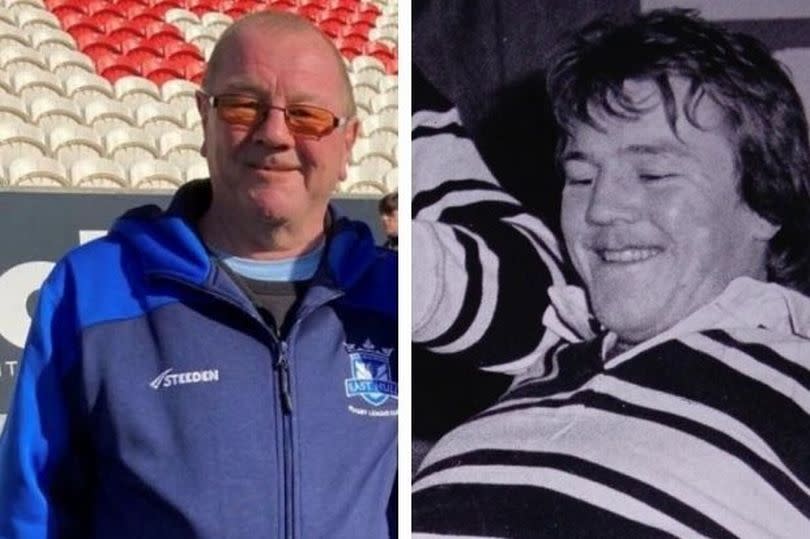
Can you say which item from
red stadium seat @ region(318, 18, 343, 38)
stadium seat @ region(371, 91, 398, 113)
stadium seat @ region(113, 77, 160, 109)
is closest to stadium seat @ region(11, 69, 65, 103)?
stadium seat @ region(113, 77, 160, 109)

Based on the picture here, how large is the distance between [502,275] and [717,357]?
0.86 ft

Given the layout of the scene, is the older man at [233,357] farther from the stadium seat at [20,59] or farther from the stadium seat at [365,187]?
the stadium seat at [20,59]

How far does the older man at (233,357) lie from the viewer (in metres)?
1.57

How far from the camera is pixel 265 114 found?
5.39 feet

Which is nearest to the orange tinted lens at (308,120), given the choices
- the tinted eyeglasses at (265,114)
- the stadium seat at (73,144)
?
the tinted eyeglasses at (265,114)

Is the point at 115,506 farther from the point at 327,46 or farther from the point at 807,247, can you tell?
the point at 807,247

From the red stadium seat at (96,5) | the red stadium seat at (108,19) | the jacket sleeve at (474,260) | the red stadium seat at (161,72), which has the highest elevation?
the red stadium seat at (96,5)

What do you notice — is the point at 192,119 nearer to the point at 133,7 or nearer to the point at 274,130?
the point at 133,7

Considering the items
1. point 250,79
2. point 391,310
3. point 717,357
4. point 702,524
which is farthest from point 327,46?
point 702,524

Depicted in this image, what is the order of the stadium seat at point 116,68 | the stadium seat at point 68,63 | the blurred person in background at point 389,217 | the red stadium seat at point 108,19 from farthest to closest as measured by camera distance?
the stadium seat at point 116,68 → the stadium seat at point 68,63 → the red stadium seat at point 108,19 → the blurred person in background at point 389,217

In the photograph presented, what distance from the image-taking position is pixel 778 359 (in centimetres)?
156

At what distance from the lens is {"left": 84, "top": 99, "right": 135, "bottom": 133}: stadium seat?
8.23ft

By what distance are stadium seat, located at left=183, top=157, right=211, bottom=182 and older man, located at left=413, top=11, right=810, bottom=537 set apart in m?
0.84

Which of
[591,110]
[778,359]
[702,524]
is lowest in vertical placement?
[702,524]
